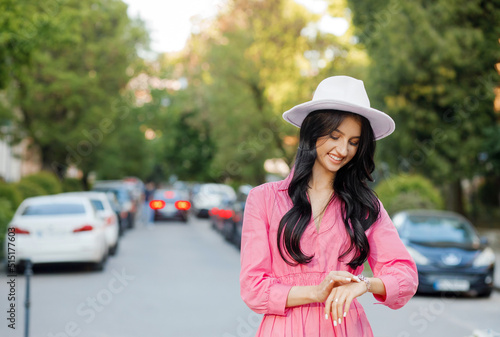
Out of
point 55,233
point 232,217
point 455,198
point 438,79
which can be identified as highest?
point 438,79

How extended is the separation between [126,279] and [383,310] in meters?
5.44

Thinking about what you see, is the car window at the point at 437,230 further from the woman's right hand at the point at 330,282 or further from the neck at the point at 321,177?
the woman's right hand at the point at 330,282

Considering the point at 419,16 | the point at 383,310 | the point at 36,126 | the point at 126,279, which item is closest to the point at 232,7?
the point at 36,126

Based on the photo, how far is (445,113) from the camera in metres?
24.5

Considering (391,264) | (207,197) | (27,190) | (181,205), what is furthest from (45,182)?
(391,264)

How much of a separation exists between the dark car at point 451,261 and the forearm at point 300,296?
9608mm

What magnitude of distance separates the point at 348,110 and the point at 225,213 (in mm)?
22394

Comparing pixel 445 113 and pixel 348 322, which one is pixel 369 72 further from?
pixel 348 322

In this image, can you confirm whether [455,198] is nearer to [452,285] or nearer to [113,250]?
[113,250]

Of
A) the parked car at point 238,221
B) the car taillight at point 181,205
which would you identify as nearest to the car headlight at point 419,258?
the parked car at point 238,221

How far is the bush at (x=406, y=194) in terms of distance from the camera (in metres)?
19.8

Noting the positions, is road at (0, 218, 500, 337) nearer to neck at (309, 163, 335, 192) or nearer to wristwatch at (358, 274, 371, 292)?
neck at (309, 163, 335, 192)

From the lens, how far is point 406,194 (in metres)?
20.5

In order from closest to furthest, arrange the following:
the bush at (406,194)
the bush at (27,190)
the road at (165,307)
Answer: the road at (165,307), the bush at (406,194), the bush at (27,190)
